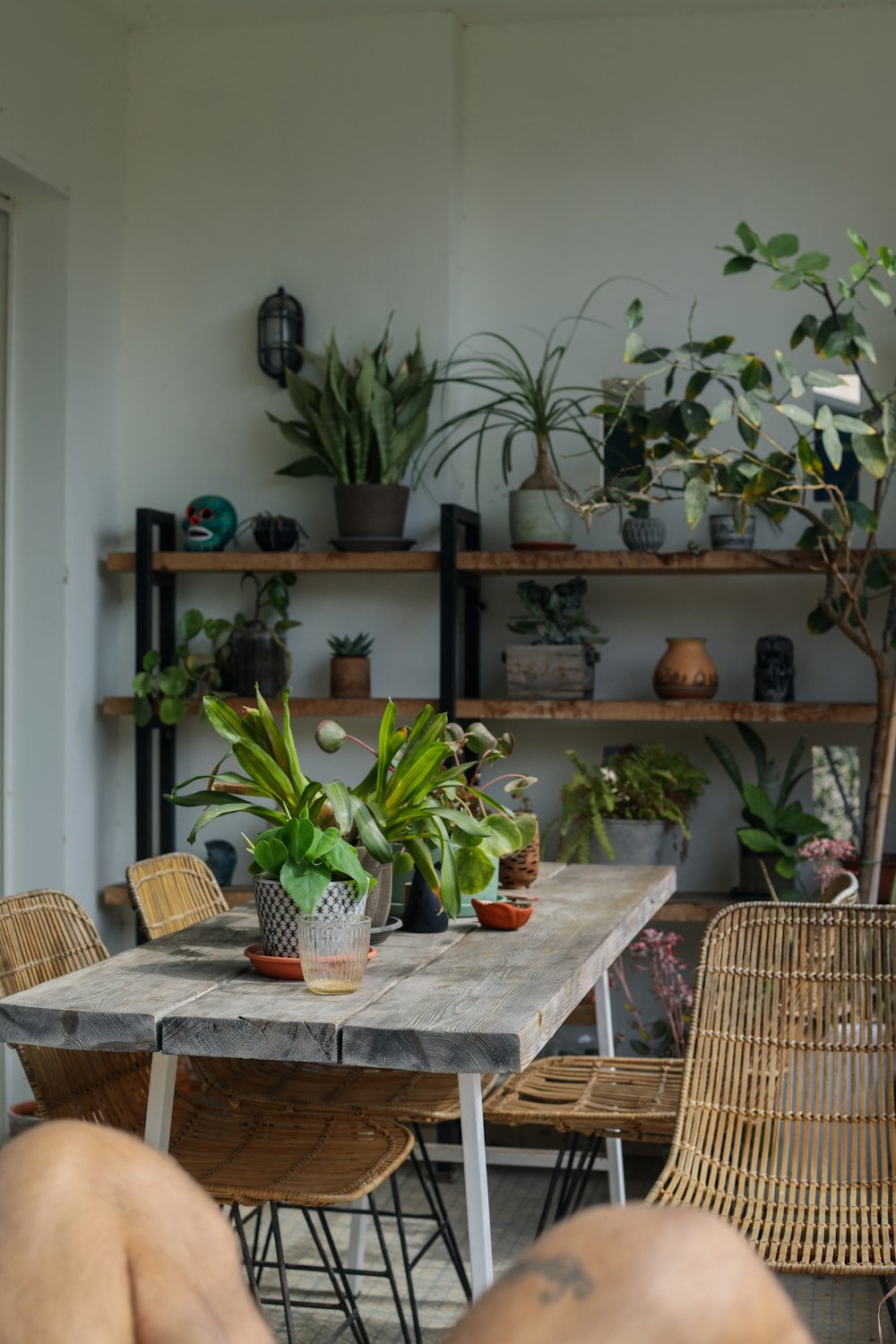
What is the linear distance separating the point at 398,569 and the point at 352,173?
1170 mm

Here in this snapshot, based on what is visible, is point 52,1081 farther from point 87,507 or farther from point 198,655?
point 87,507

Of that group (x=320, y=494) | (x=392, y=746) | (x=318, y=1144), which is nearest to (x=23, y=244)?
(x=320, y=494)

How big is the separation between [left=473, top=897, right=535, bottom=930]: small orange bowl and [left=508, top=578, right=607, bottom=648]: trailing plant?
1.55 m

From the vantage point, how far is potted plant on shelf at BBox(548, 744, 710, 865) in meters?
3.81

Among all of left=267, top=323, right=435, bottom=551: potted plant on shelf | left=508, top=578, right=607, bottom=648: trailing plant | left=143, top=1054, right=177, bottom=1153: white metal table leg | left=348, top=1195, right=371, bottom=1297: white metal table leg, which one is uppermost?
left=267, top=323, right=435, bottom=551: potted plant on shelf

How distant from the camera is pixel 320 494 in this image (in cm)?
420

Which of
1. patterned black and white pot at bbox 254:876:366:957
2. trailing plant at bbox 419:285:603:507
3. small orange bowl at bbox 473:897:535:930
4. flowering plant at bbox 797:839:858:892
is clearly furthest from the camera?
trailing plant at bbox 419:285:603:507

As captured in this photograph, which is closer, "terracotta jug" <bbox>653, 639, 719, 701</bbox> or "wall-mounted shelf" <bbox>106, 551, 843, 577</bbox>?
"wall-mounted shelf" <bbox>106, 551, 843, 577</bbox>

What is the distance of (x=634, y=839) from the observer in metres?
3.82

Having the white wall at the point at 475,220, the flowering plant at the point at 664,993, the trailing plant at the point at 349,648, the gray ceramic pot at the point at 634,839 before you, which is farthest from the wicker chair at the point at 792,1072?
the trailing plant at the point at 349,648

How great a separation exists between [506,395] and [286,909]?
227 centimetres

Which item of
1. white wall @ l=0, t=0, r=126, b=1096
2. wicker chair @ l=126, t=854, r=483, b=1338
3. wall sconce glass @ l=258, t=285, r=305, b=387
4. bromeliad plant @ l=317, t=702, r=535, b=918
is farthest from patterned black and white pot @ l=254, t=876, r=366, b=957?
wall sconce glass @ l=258, t=285, r=305, b=387

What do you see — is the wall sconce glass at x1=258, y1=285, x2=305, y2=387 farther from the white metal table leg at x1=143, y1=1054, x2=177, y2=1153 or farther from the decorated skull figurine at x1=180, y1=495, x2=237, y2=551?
the white metal table leg at x1=143, y1=1054, x2=177, y2=1153

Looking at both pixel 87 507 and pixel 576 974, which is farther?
pixel 87 507
